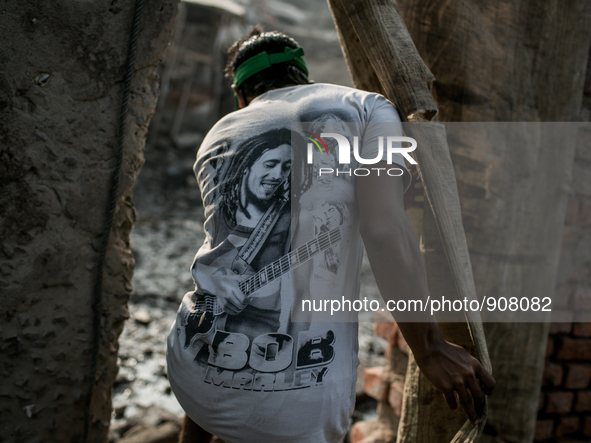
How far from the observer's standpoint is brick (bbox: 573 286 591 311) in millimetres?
1840

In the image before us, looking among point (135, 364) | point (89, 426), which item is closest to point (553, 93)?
point (89, 426)

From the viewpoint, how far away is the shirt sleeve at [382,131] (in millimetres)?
1102

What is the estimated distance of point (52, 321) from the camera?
145cm

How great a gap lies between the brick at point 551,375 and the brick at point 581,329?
173 mm

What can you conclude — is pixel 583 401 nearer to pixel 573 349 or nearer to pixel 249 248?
pixel 573 349

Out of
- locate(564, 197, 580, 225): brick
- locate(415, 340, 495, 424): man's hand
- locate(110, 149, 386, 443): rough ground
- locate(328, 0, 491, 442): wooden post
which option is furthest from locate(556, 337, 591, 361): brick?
locate(110, 149, 386, 443): rough ground

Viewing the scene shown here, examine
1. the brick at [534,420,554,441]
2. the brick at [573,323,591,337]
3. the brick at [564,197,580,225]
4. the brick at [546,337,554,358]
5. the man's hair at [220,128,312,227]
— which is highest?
the brick at [564,197,580,225]

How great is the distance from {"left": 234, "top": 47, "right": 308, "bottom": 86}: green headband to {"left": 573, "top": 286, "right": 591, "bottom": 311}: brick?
153 centimetres

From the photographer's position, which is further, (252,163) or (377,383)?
(377,383)

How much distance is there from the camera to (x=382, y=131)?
1.14m

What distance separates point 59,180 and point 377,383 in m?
1.55

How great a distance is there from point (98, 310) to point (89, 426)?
17.4 inches

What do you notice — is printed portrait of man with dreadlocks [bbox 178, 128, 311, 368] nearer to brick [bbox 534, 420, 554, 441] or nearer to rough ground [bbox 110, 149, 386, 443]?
rough ground [bbox 110, 149, 386, 443]

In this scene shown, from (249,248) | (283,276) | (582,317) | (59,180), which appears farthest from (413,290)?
(582,317)
